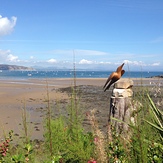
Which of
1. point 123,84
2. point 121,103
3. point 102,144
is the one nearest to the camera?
point 102,144

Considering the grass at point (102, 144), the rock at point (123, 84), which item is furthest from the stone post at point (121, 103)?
the grass at point (102, 144)

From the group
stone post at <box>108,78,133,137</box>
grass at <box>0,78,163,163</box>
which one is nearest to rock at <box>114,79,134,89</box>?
stone post at <box>108,78,133,137</box>

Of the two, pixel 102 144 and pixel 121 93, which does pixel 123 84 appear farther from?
pixel 102 144

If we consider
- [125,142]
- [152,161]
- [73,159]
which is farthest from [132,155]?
[152,161]

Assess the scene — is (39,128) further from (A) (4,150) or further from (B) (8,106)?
(A) (4,150)

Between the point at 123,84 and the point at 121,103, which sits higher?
the point at 123,84

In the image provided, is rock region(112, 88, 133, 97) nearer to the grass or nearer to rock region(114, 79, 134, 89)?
rock region(114, 79, 134, 89)

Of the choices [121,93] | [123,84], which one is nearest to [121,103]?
[121,93]

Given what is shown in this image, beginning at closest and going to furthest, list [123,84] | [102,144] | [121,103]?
1. [102,144]
2. [121,103]
3. [123,84]

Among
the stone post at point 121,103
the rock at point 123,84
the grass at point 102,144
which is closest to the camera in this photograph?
the grass at point 102,144

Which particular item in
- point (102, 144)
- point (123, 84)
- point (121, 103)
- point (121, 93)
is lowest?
point (102, 144)

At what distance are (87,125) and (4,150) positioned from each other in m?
8.27

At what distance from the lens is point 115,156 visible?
→ 2.67 metres

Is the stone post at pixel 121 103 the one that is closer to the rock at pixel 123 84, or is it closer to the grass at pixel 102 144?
the rock at pixel 123 84
